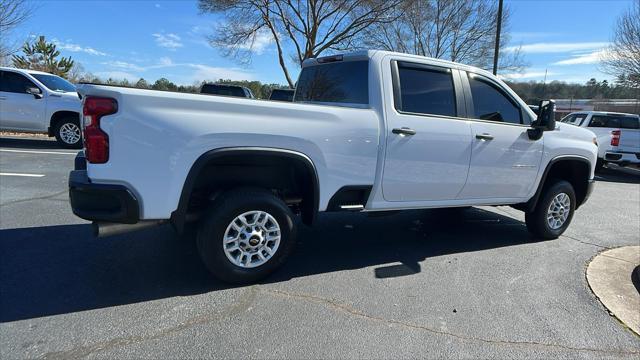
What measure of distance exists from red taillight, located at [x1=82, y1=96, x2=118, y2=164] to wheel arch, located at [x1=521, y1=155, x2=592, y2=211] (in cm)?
471

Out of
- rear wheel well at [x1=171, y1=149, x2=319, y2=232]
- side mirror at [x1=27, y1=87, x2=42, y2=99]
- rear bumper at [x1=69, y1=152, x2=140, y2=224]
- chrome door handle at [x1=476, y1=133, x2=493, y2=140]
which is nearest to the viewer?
rear bumper at [x1=69, y1=152, x2=140, y2=224]

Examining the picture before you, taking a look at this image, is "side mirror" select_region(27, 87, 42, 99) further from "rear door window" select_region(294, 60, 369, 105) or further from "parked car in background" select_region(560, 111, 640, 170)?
"parked car in background" select_region(560, 111, 640, 170)

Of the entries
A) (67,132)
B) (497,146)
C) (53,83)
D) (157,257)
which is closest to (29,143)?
(67,132)

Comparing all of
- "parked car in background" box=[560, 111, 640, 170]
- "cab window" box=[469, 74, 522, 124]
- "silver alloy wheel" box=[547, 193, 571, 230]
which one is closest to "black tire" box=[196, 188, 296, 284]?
"cab window" box=[469, 74, 522, 124]

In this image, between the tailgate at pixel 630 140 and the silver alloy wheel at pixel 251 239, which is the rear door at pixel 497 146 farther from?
the tailgate at pixel 630 140

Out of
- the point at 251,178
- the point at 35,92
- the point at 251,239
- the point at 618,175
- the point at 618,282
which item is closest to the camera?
the point at 251,239

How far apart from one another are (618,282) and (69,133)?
1181 centimetres

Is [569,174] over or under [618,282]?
over

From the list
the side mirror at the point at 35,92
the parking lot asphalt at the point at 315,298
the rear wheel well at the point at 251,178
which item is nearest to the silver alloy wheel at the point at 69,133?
the side mirror at the point at 35,92

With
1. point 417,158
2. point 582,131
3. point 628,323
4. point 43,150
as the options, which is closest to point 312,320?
point 417,158

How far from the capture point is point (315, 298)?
3545 mm

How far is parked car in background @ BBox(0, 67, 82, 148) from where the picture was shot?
10630 millimetres

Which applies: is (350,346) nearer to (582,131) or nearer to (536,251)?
(536,251)

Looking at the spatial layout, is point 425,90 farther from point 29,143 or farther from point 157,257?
point 29,143
